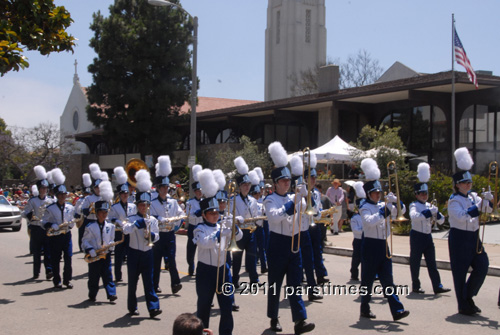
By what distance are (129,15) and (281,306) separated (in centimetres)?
3205

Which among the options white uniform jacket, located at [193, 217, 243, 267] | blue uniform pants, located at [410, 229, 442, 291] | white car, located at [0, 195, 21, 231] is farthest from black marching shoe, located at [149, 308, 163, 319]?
white car, located at [0, 195, 21, 231]

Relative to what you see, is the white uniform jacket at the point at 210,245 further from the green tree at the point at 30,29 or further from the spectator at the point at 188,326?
the green tree at the point at 30,29

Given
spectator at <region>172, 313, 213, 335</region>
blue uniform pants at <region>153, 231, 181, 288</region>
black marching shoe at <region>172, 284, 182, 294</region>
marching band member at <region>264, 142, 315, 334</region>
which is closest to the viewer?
spectator at <region>172, 313, 213, 335</region>

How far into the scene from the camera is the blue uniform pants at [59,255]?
10.8 m

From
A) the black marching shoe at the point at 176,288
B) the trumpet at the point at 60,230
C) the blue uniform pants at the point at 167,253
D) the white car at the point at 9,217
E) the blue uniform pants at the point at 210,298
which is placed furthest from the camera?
the white car at the point at 9,217

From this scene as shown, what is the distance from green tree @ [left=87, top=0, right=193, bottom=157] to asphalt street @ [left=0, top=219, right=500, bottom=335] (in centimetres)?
2574

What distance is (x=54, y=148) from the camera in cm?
4903

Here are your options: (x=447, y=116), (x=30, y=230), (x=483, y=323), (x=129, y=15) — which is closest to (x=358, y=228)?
(x=483, y=323)

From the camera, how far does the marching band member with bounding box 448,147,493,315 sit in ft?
27.1

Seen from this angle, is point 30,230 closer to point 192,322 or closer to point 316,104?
point 192,322

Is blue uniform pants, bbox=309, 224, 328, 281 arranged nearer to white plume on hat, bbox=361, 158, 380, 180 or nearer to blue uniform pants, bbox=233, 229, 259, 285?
blue uniform pants, bbox=233, 229, 259, 285

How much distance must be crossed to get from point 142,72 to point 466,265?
3084 cm

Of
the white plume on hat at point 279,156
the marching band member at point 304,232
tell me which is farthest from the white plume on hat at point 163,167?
the white plume on hat at point 279,156

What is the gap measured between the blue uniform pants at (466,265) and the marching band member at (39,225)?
24.3 feet
